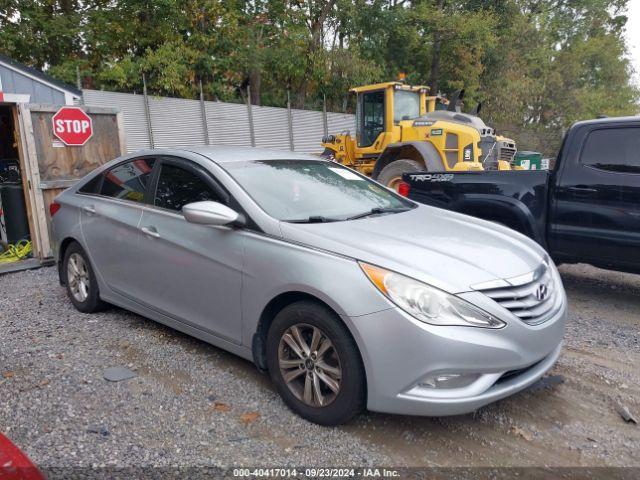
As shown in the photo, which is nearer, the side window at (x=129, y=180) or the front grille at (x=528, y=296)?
the front grille at (x=528, y=296)

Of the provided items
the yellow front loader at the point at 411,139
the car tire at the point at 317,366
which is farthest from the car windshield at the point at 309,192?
the yellow front loader at the point at 411,139

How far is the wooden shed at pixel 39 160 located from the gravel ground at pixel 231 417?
2916 millimetres

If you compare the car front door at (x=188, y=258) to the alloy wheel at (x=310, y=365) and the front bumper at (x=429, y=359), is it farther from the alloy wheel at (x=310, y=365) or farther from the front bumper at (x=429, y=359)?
the front bumper at (x=429, y=359)

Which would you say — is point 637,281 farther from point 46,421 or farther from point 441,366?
A: point 46,421

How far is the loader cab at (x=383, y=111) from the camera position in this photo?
11719 mm

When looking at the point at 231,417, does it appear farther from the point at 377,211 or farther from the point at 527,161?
the point at 527,161

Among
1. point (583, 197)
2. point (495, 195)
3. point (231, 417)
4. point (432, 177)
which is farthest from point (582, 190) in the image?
point (231, 417)

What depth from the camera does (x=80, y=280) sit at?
16.3ft

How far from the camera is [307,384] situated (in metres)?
3.05

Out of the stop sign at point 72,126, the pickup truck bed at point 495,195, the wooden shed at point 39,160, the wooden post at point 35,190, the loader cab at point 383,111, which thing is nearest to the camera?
the pickup truck bed at point 495,195

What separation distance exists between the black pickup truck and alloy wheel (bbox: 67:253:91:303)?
408cm

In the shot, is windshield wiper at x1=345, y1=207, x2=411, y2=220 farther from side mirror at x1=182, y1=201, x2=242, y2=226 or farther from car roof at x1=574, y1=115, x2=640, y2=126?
car roof at x1=574, y1=115, x2=640, y2=126

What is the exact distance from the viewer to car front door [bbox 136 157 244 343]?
11.3ft

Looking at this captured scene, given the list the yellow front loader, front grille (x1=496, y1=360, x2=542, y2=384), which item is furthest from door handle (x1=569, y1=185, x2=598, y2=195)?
the yellow front loader
